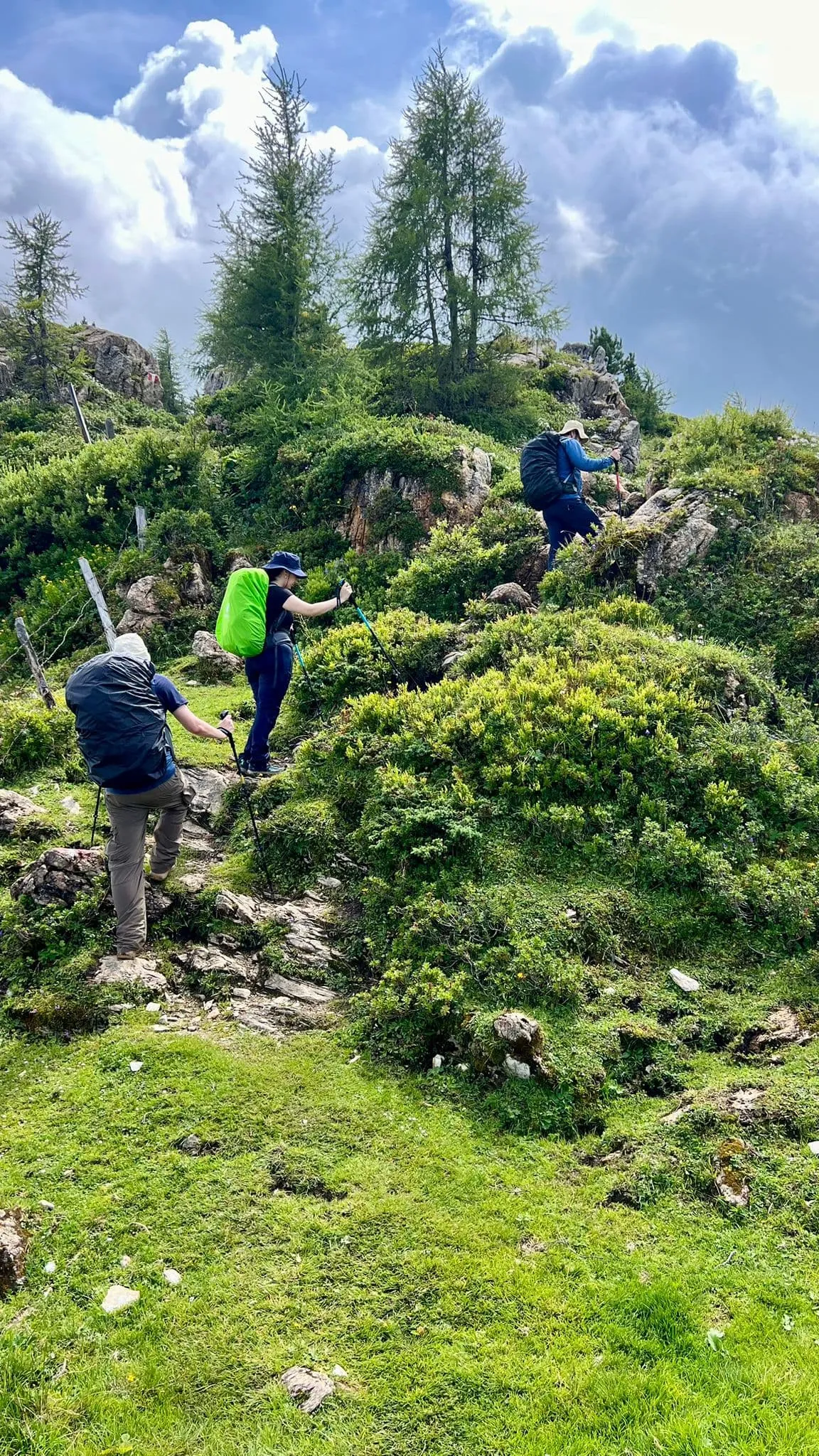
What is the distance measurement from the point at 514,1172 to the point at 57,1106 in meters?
3.68

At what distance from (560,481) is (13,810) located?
1082 cm

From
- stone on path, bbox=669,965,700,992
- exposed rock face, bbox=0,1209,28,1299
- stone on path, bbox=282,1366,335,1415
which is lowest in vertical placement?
stone on path, bbox=282,1366,335,1415

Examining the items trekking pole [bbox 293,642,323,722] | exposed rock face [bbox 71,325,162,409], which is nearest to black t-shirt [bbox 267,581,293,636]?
trekking pole [bbox 293,642,323,722]

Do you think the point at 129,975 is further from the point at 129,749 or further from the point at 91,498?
the point at 91,498

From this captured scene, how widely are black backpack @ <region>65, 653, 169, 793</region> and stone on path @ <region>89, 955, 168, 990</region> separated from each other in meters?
1.71

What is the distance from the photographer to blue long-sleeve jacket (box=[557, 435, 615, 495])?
1427 centimetres

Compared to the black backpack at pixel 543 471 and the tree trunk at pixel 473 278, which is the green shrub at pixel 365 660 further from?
the tree trunk at pixel 473 278

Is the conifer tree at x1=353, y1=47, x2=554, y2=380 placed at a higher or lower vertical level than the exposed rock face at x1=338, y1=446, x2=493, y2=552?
higher

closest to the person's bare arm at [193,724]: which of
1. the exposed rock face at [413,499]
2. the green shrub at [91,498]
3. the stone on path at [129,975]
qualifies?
the stone on path at [129,975]

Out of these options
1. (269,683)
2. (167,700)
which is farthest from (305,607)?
(167,700)

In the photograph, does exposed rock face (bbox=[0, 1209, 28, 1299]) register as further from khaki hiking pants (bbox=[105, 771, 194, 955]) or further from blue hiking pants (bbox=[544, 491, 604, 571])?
blue hiking pants (bbox=[544, 491, 604, 571])

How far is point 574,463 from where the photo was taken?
14.4m

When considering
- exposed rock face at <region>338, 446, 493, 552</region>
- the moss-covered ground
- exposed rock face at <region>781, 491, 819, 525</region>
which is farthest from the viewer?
exposed rock face at <region>338, 446, 493, 552</region>

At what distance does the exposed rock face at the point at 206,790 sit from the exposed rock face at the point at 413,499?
8814 mm
